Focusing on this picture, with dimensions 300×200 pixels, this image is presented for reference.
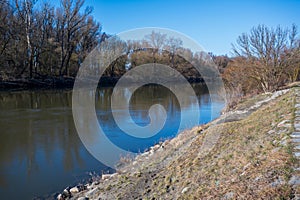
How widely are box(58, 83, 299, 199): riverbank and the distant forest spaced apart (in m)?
10.4

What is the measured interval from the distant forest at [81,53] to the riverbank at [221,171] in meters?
10.4

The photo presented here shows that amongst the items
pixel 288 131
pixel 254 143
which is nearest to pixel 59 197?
pixel 254 143

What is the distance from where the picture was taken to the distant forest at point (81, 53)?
15.4m

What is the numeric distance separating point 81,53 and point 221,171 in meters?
34.3

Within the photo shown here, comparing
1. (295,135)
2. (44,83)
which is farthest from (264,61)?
(44,83)

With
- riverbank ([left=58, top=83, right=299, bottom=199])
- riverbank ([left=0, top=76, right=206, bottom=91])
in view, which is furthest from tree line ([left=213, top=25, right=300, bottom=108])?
riverbank ([left=0, top=76, right=206, bottom=91])

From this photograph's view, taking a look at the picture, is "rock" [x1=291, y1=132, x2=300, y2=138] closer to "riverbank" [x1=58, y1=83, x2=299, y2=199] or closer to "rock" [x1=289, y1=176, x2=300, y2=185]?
"riverbank" [x1=58, y1=83, x2=299, y2=199]

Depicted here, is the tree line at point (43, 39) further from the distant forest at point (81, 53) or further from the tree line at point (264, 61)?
the tree line at point (264, 61)

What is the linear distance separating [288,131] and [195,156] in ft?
5.58

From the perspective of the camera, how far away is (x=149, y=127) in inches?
423

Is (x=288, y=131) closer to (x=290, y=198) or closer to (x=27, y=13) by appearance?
(x=290, y=198)

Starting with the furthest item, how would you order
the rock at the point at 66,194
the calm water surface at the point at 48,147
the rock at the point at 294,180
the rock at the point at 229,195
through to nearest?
the calm water surface at the point at 48,147, the rock at the point at 66,194, the rock at the point at 229,195, the rock at the point at 294,180

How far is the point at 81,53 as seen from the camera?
3588 cm

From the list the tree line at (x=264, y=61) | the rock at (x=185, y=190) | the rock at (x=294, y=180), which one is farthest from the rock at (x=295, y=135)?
the tree line at (x=264, y=61)
